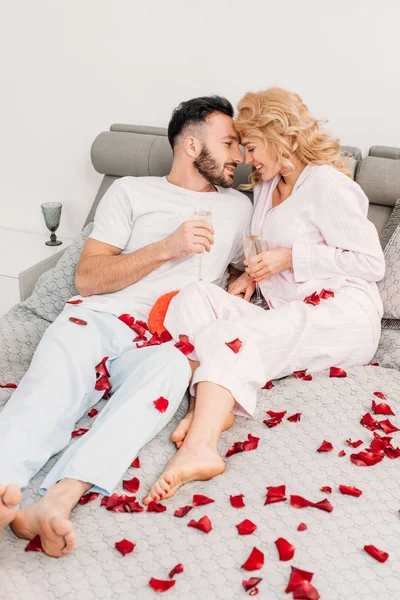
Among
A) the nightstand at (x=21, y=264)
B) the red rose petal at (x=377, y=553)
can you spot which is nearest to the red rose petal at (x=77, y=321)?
the nightstand at (x=21, y=264)

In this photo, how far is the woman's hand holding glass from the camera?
2.07 metres

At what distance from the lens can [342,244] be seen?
206 cm

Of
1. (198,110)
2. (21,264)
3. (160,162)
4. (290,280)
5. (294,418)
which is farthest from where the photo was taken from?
(21,264)

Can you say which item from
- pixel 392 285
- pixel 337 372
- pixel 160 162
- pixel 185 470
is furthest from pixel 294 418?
pixel 160 162

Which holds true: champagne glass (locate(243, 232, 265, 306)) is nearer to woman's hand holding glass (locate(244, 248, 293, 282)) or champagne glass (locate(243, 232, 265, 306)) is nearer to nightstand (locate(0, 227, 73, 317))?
woman's hand holding glass (locate(244, 248, 293, 282))

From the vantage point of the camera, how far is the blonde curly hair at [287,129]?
6.81 ft

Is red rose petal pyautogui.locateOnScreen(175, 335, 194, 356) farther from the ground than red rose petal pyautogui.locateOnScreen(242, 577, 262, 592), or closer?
farther from the ground

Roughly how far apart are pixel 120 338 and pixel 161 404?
445 millimetres

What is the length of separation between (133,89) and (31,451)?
6.51 feet

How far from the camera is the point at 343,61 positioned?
258 cm

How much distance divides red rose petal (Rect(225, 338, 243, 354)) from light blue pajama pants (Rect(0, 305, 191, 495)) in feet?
0.43

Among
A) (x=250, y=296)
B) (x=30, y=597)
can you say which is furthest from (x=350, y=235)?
(x=30, y=597)

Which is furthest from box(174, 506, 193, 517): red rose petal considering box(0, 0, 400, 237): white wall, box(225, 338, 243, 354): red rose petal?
box(0, 0, 400, 237): white wall

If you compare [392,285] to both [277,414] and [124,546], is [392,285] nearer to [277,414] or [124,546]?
[277,414]
